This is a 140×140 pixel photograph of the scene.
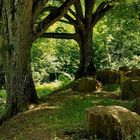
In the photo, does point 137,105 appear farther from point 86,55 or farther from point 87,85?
point 86,55

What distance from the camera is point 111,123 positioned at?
7.49 metres

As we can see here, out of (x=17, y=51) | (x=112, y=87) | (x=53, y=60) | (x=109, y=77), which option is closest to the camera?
(x=17, y=51)

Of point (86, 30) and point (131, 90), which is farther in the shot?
point (86, 30)

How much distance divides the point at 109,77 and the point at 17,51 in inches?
246

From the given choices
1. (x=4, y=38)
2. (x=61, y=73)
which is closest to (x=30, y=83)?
(x=4, y=38)

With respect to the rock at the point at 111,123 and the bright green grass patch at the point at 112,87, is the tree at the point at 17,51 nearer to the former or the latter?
the rock at the point at 111,123

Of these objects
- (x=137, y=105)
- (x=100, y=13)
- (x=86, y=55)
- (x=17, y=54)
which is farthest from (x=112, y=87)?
(x=137, y=105)

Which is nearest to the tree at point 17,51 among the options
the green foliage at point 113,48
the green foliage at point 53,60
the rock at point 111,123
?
the rock at point 111,123

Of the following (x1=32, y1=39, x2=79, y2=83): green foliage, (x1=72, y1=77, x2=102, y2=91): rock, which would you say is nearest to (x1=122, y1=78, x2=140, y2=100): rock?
(x1=72, y1=77, x2=102, y2=91): rock

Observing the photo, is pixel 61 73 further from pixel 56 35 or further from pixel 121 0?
pixel 121 0

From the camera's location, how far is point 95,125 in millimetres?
7723

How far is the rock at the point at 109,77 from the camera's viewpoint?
17.2m

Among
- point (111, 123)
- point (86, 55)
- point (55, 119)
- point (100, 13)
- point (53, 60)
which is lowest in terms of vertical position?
→ point (55, 119)

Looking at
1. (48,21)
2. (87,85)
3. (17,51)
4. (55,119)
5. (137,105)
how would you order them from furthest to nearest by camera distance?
(87,85) < (48,21) < (17,51) < (55,119) < (137,105)
